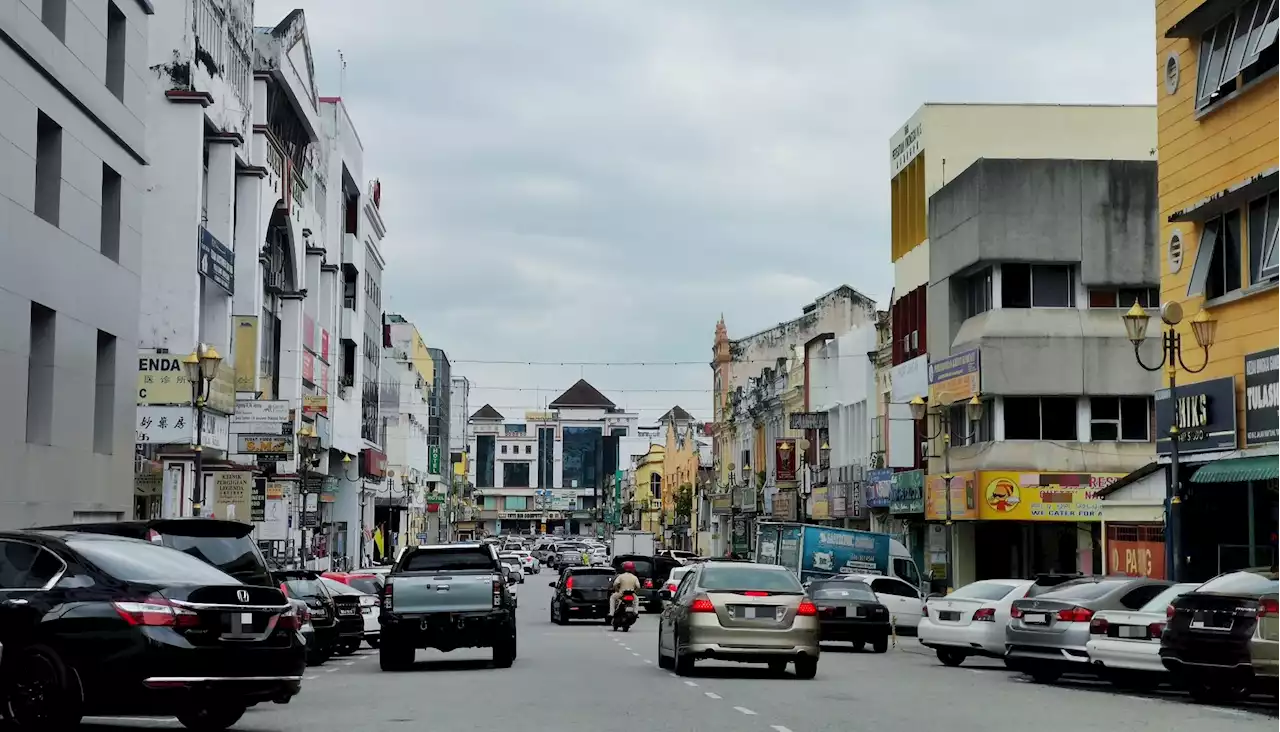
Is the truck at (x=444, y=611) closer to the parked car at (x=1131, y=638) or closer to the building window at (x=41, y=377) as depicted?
the building window at (x=41, y=377)

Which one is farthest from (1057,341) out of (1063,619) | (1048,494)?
(1063,619)

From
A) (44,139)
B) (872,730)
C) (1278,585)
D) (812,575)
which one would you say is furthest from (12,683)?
(812,575)

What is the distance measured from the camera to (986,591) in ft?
94.7

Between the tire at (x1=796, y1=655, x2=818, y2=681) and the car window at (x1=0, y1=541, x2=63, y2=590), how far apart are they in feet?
37.9

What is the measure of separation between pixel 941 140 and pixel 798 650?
34.9 meters

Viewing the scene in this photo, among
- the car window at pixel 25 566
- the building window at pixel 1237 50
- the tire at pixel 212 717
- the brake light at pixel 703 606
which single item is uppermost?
the building window at pixel 1237 50

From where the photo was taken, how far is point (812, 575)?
160ft

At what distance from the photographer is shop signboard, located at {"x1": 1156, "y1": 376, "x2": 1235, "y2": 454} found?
96.9 ft

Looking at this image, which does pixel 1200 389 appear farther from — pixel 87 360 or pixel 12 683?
pixel 12 683

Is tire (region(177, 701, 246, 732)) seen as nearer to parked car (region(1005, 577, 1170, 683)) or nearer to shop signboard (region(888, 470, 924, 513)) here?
parked car (region(1005, 577, 1170, 683))

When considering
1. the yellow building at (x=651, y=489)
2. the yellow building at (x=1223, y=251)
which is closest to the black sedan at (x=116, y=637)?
the yellow building at (x=1223, y=251)

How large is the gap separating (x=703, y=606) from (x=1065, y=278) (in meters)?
28.3

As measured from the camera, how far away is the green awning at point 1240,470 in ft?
89.5

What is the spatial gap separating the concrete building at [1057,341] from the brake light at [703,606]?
25.1 meters
